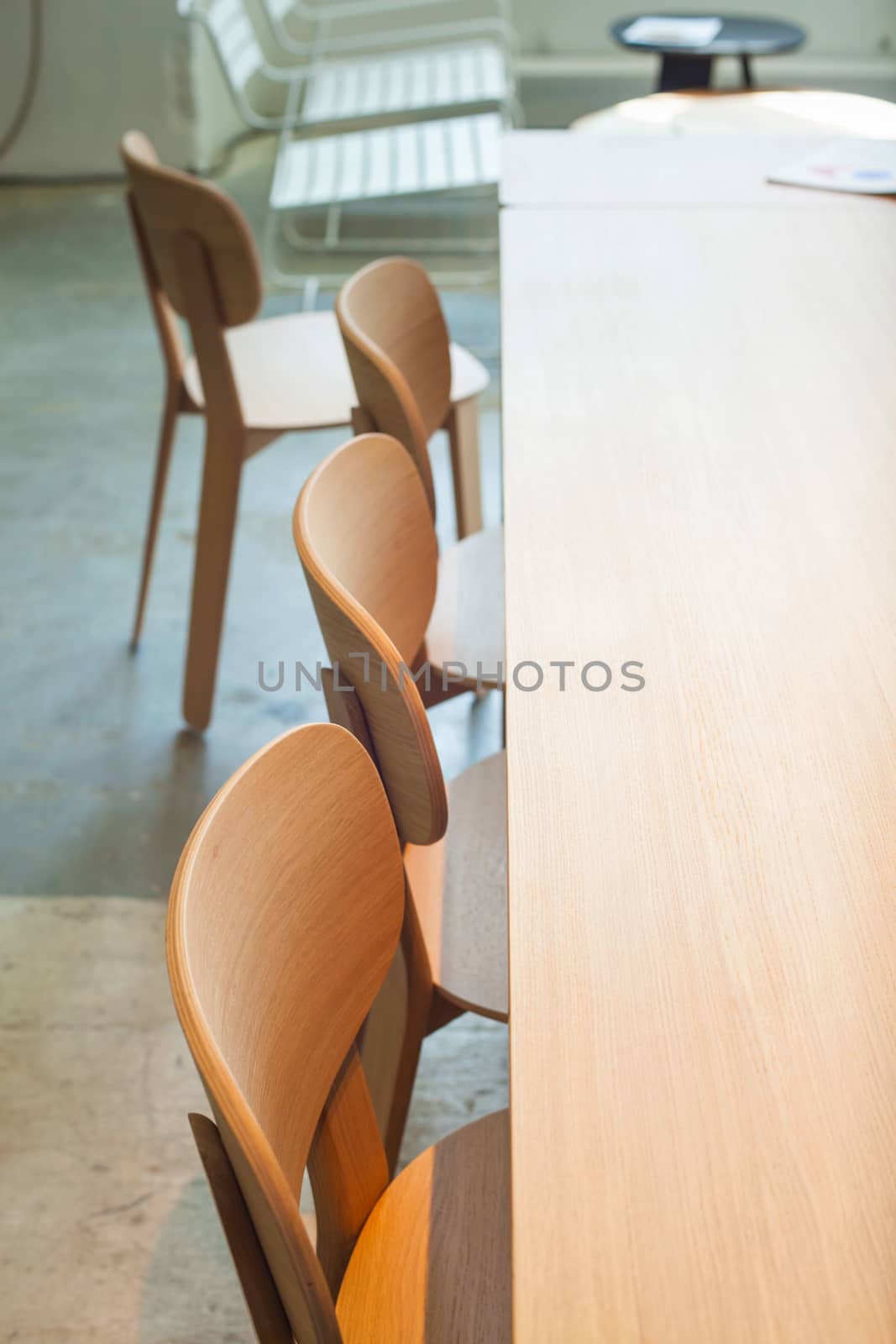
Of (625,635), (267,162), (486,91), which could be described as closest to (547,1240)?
(625,635)

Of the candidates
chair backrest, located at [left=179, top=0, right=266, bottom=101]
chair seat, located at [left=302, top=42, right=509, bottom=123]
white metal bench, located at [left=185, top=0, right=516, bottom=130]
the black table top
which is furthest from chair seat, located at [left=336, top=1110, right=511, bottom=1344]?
the black table top

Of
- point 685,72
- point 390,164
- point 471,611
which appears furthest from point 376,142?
point 471,611

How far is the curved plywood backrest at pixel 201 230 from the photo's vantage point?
1.67 meters

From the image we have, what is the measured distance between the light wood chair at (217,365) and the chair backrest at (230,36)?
1318mm

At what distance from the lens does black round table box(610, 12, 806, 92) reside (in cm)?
356

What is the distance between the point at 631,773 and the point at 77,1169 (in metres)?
0.99

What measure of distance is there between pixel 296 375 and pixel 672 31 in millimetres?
2432

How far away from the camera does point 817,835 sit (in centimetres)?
72

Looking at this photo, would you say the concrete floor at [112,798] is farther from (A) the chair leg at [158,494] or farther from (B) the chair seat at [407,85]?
(B) the chair seat at [407,85]

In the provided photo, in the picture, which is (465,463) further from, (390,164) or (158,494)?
(390,164)

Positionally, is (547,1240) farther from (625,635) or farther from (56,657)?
(56,657)

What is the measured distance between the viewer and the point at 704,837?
719 mm

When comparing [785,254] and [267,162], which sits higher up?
[785,254]

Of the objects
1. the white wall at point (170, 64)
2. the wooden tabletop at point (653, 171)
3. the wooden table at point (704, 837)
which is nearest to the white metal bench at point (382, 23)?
the white wall at point (170, 64)
